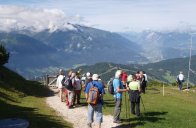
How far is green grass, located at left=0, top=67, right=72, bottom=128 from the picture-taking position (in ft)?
82.3

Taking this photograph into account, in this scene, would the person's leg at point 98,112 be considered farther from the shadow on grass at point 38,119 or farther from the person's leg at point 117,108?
the shadow on grass at point 38,119

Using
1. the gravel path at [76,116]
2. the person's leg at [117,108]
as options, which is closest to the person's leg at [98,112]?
the gravel path at [76,116]

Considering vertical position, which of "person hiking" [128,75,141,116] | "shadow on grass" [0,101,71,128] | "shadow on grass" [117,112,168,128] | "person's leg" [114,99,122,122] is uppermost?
"person hiking" [128,75,141,116]

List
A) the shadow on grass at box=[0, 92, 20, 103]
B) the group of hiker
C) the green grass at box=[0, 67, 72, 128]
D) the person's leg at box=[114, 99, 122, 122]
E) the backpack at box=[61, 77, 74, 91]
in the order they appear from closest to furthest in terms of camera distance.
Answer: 1. the group of hiker
2. the person's leg at box=[114, 99, 122, 122]
3. the green grass at box=[0, 67, 72, 128]
4. the backpack at box=[61, 77, 74, 91]
5. the shadow on grass at box=[0, 92, 20, 103]

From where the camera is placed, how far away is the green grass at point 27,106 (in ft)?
82.3

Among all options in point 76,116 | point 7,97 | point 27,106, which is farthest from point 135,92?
point 7,97

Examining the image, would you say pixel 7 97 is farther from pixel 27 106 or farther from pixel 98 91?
pixel 98 91

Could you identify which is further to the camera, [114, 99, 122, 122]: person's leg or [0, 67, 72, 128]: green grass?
[0, 67, 72, 128]: green grass

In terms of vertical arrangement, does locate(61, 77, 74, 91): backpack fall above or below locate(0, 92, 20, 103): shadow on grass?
above

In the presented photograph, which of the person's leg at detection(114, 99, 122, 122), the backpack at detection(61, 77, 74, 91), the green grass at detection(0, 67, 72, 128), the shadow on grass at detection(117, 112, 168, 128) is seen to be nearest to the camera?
the person's leg at detection(114, 99, 122, 122)

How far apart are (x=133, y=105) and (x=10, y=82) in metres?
21.2

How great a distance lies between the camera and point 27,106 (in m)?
33.8

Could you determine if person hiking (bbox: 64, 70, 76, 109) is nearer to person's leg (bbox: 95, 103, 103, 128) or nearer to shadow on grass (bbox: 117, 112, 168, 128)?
shadow on grass (bbox: 117, 112, 168, 128)

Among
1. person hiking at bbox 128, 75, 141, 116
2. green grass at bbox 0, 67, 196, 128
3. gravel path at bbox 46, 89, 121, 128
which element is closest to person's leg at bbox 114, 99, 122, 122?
gravel path at bbox 46, 89, 121, 128
